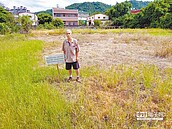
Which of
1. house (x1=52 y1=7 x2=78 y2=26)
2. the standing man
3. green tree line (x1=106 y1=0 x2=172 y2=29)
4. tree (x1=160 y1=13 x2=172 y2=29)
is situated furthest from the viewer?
house (x1=52 y1=7 x2=78 y2=26)

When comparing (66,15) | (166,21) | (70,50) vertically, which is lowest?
(70,50)

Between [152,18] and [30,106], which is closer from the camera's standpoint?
[30,106]

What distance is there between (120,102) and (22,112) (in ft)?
4.25

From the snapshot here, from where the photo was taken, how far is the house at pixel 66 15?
48150mm

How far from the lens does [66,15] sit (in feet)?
162

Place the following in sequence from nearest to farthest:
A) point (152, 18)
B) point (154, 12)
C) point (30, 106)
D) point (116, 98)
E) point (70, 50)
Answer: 1. point (30, 106)
2. point (116, 98)
3. point (70, 50)
4. point (154, 12)
5. point (152, 18)

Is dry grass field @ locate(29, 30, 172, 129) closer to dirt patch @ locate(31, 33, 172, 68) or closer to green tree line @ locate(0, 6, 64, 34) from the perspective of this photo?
dirt patch @ locate(31, 33, 172, 68)

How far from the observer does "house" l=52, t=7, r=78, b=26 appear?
158 ft

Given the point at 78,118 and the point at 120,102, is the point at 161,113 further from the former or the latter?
the point at 78,118

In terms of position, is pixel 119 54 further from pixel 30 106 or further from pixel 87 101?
pixel 30 106

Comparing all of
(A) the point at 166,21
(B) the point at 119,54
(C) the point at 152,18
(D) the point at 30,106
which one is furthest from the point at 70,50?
(C) the point at 152,18

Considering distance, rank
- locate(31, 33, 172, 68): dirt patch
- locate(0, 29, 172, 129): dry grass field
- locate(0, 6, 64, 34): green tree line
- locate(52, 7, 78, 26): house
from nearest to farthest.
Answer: locate(0, 29, 172, 129): dry grass field < locate(31, 33, 172, 68): dirt patch < locate(0, 6, 64, 34): green tree line < locate(52, 7, 78, 26): house

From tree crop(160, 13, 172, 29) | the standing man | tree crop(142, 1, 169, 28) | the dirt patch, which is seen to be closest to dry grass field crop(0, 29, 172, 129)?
the standing man

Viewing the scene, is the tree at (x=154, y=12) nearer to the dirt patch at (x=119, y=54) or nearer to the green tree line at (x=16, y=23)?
the green tree line at (x=16, y=23)
